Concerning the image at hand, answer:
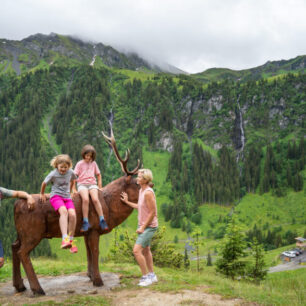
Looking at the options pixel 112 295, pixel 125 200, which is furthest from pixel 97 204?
pixel 112 295

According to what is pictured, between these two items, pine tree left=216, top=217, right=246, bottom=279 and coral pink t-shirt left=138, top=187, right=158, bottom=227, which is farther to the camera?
pine tree left=216, top=217, right=246, bottom=279

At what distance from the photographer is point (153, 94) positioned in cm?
16438

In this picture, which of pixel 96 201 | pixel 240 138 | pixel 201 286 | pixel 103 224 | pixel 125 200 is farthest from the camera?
pixel 240 138

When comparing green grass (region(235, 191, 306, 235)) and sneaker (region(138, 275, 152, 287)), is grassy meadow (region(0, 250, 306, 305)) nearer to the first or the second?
sneaker (region(138, 275, 152, 287))

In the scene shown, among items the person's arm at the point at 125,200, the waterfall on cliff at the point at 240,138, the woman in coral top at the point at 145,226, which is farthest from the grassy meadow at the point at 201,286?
the waterfall on cliff at the point at 240,138

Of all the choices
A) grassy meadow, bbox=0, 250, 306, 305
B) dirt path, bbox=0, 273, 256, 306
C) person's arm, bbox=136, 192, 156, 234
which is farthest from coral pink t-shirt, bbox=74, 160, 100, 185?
grassy meadow, bbox=0, 250, 306, 305

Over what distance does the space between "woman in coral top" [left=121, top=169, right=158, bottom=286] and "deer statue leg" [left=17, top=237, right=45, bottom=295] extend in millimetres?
2971

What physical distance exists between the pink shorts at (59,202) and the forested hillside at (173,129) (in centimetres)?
9605

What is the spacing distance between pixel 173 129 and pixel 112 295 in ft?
478

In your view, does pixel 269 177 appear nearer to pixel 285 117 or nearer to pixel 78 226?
pixel 285 117

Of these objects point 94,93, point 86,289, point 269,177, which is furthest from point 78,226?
point 94,93

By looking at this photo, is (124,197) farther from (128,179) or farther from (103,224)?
(103,224)

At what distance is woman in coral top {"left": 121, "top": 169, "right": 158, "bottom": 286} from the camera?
336 inches

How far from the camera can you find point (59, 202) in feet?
27.9
